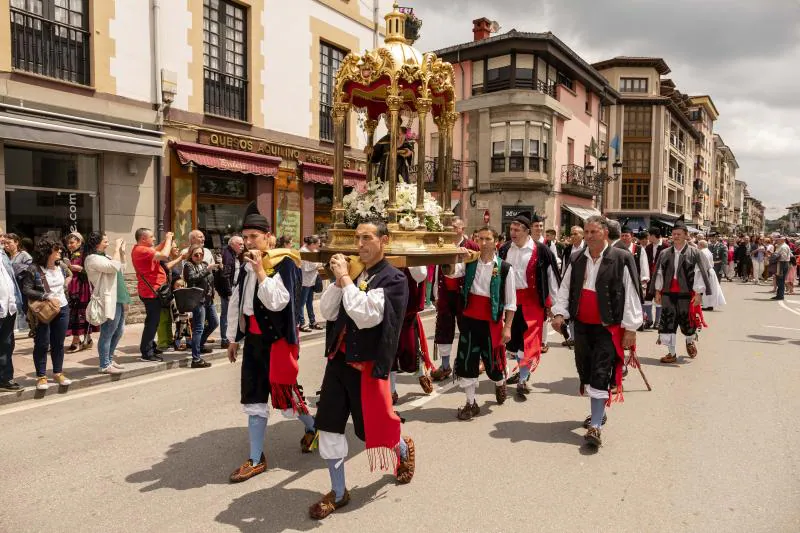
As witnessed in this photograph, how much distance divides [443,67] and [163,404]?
4.81 m

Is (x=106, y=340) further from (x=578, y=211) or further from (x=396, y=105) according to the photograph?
(x=578, y=211)

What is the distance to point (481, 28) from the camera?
96.9ft

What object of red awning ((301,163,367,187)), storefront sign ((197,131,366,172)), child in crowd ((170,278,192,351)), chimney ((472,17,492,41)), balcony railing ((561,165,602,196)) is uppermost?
chimney ((472,17,492,41))

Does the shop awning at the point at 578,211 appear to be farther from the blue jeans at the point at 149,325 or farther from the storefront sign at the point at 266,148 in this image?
the blue jeans at the point at 149,325

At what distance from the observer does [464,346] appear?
579 centimetres

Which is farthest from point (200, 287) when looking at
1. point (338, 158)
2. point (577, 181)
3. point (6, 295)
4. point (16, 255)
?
point (577, 181)

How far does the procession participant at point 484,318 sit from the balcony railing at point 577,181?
24.9 metres

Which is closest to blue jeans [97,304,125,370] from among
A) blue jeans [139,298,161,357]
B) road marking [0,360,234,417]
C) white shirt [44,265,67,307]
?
road marking [0,360,234,417]

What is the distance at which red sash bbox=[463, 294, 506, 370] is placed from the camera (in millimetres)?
5844

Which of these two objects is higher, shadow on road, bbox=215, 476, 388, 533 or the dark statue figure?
the dark statue figure

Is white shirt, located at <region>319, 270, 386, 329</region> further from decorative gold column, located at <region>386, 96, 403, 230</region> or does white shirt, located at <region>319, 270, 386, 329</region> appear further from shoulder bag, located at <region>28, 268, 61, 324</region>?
shoulder bag, located at <region>28, 268, 61, 324</region>

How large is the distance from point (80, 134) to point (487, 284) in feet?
26.5

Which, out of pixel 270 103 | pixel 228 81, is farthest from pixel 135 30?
pixel 270 103

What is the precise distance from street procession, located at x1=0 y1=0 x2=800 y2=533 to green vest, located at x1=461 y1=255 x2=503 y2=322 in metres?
0.02
